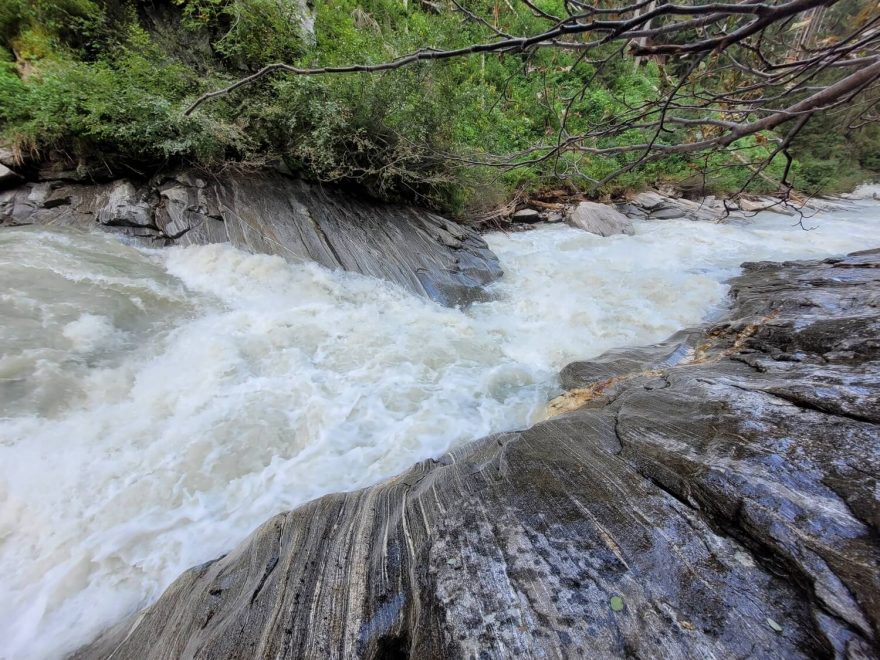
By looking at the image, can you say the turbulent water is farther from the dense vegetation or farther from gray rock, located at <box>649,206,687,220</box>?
gray rock, located at <box>649,206,687,220</box>

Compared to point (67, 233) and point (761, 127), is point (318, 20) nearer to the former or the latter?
point (67, 233)

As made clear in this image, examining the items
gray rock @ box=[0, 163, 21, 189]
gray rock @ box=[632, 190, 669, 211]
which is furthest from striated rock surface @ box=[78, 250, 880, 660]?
gray rock @ box=[632, 190, 669, 211]

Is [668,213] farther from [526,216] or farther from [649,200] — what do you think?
[526,216]

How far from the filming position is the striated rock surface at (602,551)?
135cm

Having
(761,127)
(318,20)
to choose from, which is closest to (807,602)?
(761,127)

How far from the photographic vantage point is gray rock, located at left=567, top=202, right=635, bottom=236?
977 cm

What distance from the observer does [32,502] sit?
245 centimetres

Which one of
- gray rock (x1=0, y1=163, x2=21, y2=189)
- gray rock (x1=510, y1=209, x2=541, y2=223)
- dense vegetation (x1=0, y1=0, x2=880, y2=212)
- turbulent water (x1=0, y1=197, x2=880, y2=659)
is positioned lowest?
turbulent water (x1=0, y1=197, x2=880, y2=659)

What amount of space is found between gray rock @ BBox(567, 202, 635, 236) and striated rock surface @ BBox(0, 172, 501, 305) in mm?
4511

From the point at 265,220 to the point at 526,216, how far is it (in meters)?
6.88

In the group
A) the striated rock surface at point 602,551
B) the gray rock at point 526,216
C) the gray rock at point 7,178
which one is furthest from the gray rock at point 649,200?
the gray rock at point 7,178

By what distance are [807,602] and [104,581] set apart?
349 centimetres

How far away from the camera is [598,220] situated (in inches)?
392

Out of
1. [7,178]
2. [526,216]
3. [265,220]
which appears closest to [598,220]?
[526,216]
